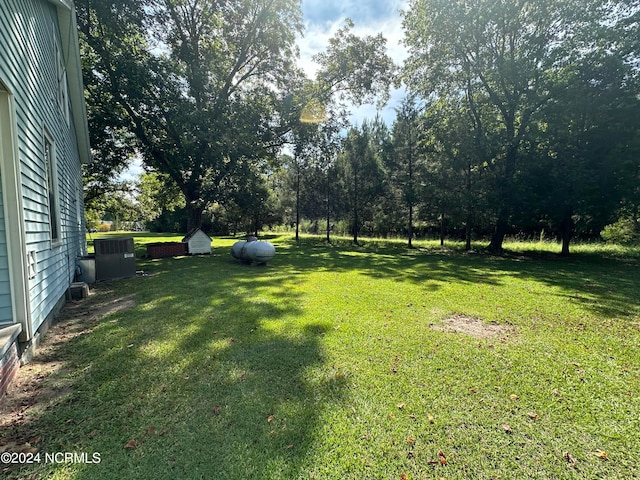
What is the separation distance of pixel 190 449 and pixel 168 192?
20178 millimetres

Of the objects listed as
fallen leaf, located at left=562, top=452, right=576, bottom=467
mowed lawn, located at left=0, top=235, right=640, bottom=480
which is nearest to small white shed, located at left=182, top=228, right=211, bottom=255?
mowed lawn, located at left=0, top=235, right=640, bottom=480

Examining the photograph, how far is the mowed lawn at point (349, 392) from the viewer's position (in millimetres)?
2098

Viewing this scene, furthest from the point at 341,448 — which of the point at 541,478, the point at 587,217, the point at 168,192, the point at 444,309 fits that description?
the point at 168,192

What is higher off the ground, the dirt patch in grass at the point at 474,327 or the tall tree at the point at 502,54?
the tall tree at the point at 502,54

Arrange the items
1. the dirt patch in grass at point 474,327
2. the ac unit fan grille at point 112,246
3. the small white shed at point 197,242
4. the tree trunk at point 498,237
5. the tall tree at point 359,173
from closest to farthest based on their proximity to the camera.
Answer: the dirt patch in grass at point 474,327, the ac unit fan grille at point 112,246, the small white shed at point 197,242, the tree trunk at point 498,237, the tall tree at point 359,173

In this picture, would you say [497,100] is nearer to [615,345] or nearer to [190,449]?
[615,345]

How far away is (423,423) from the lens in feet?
8.13

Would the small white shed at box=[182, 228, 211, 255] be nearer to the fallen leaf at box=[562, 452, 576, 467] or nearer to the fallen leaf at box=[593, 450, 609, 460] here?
the fallen leaf at box=[562, 452, 576, 467]

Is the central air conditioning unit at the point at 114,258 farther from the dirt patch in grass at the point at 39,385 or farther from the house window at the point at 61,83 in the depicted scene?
the dirt patch in grass at the point at 39,385

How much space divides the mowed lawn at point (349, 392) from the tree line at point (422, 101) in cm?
927

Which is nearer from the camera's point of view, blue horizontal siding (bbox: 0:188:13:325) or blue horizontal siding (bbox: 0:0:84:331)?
blue horizontal siding (bbox: 0:188:13:325)

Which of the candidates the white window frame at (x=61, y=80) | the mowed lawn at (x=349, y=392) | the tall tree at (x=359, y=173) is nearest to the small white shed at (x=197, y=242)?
the white window frame at (x=61, y=80)

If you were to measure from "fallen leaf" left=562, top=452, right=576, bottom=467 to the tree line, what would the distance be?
44.6 ft

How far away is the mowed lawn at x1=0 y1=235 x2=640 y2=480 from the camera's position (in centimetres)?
210
